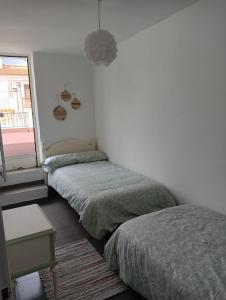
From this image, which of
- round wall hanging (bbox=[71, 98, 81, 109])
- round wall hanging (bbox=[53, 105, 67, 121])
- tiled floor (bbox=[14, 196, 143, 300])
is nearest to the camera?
tiled floor (bbox=[14, 196, 143, 300])

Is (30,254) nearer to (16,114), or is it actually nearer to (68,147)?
(68,147)

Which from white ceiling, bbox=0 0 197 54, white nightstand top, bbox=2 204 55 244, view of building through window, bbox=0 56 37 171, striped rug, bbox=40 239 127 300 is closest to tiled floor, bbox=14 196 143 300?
striped rug, bbox=40 239 127 300

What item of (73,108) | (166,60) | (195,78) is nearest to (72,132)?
(73,108)

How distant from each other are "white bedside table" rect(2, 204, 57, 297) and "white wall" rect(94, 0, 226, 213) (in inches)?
59.4

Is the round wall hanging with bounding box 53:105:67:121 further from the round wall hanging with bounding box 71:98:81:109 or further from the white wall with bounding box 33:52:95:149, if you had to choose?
the round wall hanging with bounding box 71:98:81:109

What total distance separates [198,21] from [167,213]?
1.77 metres

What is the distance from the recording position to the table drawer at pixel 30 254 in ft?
5.23

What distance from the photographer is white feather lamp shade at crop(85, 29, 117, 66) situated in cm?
196

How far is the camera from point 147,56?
2.95 metres

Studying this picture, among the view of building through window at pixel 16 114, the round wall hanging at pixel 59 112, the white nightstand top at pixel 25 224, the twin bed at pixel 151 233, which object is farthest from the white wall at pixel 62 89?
the white nightstand top at pixel 25 224

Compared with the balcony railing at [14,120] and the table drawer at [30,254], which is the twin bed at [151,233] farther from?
the balcony railing at [14,120]

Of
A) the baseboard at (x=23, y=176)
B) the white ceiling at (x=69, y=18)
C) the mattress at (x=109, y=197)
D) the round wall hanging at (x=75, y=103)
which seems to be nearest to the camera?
the white ceiling at (x=69, y=18)

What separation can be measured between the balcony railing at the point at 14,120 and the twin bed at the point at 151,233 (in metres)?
1.30

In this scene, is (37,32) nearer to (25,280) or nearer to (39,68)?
(39,68)
